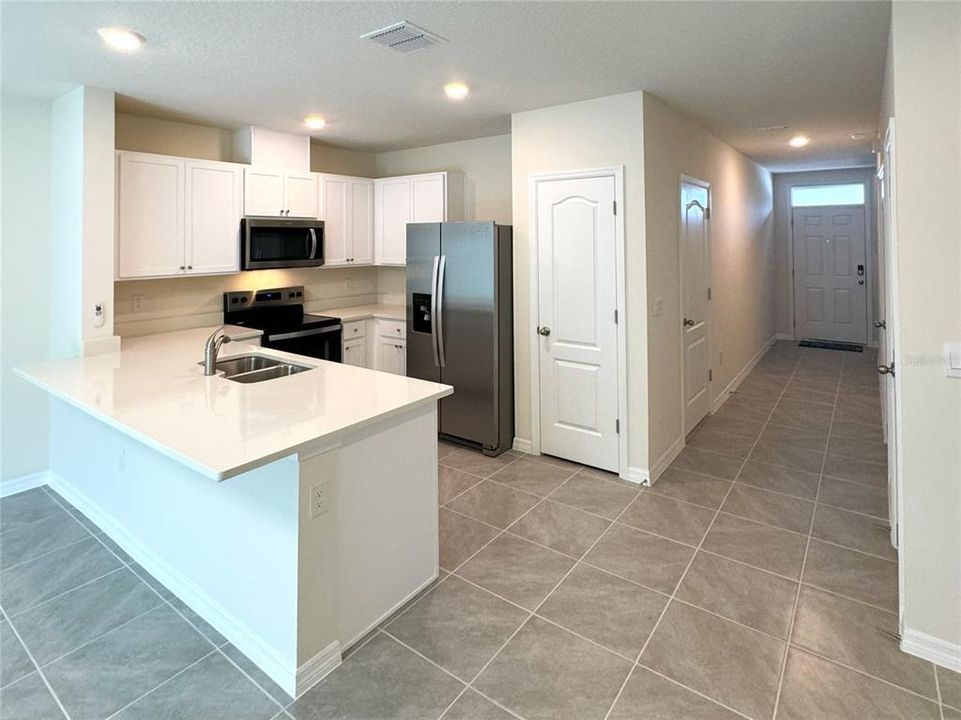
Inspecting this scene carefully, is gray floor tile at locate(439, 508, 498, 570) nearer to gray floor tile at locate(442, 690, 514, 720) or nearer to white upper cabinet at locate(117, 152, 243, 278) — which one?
gray floor tile at locate(442, 690, 514, 720)

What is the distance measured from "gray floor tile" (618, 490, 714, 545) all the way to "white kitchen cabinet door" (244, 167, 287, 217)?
3510 mm

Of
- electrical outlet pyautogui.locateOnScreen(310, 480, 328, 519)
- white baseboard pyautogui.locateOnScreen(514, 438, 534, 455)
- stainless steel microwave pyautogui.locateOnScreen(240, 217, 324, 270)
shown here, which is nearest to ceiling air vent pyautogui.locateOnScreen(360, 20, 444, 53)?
electrical outlet pyautogui.locateOnScreen(310, 480, 328, 519)

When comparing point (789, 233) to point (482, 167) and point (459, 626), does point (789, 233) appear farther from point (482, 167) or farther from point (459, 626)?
point (459, 626)

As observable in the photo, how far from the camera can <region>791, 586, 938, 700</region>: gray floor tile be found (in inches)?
75.7

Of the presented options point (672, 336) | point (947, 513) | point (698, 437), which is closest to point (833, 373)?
point (698, 437)

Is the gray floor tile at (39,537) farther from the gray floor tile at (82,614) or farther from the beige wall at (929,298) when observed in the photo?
the beige wall at (929,298)

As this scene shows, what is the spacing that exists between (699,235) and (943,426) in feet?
9.33

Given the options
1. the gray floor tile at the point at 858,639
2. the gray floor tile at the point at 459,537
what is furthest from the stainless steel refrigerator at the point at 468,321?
the gray floor tile at the point at 858,639

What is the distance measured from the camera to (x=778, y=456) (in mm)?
3990

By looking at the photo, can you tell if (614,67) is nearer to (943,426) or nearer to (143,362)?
(943,426)

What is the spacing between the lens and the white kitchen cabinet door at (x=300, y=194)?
4500mm

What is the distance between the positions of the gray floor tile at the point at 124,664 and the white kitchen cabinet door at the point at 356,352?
2.85m

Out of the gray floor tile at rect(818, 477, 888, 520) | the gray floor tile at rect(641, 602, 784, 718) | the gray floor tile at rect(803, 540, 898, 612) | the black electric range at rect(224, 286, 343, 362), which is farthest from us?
the black electric range at rect(224, 286, 343, 362)

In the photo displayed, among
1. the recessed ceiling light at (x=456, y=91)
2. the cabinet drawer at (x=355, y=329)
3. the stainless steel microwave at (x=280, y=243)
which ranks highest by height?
the recessed ceiling light at (x=456, y=91)
